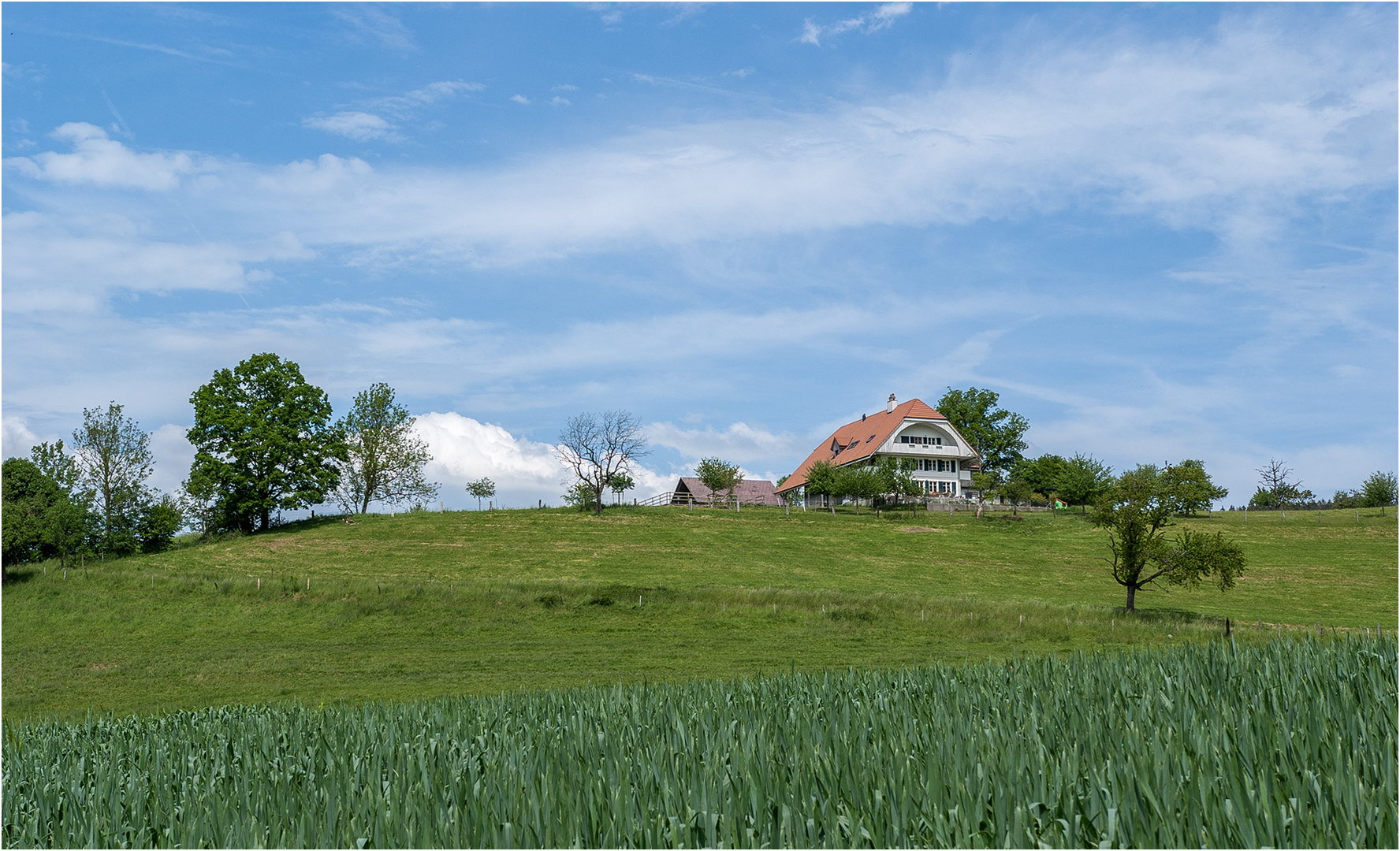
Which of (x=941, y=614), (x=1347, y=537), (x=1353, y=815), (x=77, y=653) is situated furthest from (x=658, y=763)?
(x=1347, y=537)

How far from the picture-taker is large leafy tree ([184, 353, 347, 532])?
66562 millimetres

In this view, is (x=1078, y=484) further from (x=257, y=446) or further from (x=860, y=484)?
(x=257, y=446)

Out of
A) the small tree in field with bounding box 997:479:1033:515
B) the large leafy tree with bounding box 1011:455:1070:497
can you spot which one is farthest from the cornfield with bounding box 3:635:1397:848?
the large leafy tree with bounding box 1011:455:1070:497

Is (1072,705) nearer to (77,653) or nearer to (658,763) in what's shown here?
(658,763)

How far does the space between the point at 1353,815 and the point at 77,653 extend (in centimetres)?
4189

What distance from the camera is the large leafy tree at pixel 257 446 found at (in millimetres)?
66562

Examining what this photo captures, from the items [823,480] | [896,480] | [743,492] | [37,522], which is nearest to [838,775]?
[37,522]

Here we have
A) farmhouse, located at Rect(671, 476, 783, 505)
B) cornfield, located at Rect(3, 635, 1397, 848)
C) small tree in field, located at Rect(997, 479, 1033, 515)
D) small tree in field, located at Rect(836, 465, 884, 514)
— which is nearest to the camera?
cornfield, located at Rect(3, 635, 1397, 848)

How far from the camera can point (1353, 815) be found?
393 cm

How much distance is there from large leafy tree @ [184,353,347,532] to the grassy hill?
11.6 feet

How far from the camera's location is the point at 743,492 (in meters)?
118

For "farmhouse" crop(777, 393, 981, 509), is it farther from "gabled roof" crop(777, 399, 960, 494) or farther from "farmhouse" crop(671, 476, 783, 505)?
"farmhouse" crop(671, 476, 783, 505)

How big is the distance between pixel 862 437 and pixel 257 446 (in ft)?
222

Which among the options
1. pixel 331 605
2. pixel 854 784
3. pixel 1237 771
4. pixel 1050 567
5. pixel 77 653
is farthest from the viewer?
pixel 1050 567
